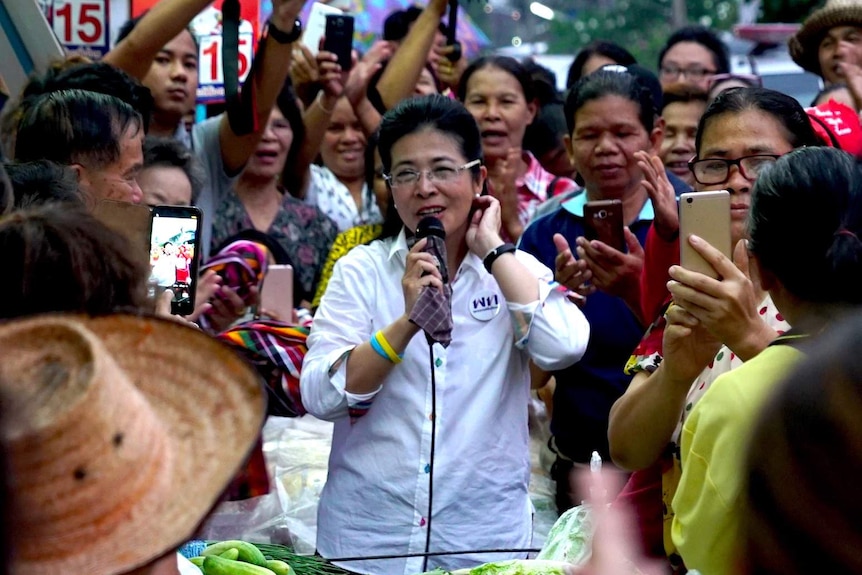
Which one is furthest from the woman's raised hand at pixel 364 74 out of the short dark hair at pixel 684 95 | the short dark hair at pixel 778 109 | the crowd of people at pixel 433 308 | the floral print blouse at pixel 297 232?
the short dark hair at pixel 778 109

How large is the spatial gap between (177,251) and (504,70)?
267 centimetres

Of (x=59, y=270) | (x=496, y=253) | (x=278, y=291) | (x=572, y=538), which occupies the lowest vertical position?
(x=278, y=291)

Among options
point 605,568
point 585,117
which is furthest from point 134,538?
point 585,117

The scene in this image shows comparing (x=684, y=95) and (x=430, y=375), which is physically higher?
(x=684, y=95)

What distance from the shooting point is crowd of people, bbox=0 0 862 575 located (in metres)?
1.49

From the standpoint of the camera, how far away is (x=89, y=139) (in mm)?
3562

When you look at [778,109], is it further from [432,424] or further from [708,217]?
[432,424]

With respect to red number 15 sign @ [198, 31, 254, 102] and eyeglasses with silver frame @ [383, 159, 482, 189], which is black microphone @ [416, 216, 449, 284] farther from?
red number 15 sign @ [198, 31, 254, 102]

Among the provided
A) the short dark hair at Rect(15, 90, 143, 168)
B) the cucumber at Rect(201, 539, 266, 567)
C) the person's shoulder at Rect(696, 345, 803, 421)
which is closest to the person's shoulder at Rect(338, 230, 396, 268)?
the short dark hair at Rect(15, 90, 143, 168)

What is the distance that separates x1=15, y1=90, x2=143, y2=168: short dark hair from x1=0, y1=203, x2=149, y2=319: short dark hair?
5.89 ft

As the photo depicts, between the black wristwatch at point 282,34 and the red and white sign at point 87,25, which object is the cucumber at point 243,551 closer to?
the black wristwatch at point 282,34

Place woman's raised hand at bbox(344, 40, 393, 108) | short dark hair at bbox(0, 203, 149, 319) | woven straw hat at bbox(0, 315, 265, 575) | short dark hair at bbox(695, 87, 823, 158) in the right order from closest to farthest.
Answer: woven straw hat at bbox(0, 315, 265, 575), short dark hair at bbox(0, 203, 149, 319), short dark hair at bbox(695, 87, 823, 158), woman's raised hand at bbox(344, 40, 393, 108)

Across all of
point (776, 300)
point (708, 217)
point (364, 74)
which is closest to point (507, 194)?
point (364, 74)

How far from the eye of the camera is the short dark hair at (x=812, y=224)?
85.4 inches
